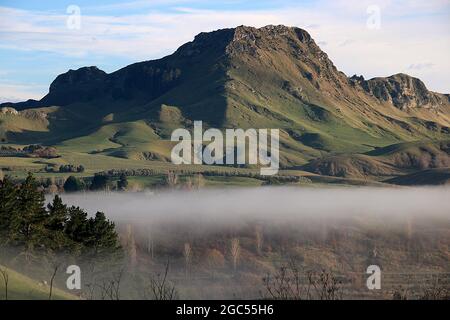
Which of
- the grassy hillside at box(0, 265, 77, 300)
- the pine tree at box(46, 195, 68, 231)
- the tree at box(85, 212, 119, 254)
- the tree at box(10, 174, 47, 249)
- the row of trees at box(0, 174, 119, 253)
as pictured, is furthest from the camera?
the tree at box(85, 212, 119, 254)

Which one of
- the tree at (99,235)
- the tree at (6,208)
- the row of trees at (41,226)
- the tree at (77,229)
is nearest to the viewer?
the tree at (6,208)

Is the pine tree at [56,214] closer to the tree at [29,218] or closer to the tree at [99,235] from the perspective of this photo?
the tree at [29,218]

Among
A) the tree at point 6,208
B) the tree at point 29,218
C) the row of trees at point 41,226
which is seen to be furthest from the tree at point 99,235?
the tree at point 6,208

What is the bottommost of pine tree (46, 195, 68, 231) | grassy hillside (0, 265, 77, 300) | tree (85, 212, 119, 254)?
grassy hillside (0, 265, 77, 300)

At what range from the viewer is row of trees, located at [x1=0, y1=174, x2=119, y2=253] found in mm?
111812

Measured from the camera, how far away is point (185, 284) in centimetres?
14950

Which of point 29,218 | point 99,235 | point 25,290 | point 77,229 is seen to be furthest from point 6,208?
point 25,290

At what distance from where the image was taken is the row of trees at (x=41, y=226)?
111812mm

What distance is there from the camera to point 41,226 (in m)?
115

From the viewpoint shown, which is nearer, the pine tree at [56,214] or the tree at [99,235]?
the pine tree at [56,214]

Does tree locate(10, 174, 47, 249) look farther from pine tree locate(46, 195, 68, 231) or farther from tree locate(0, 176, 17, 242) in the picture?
pine tree locate(46, 195, 68, 231)

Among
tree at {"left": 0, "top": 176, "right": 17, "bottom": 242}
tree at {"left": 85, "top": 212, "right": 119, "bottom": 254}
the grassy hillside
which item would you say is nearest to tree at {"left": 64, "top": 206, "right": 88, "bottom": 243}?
tree at {"left": 85, "top": 212, "right": 119, "bottom": 254}
